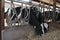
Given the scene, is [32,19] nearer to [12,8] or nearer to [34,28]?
[34,28]

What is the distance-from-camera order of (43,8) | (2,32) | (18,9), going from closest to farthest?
(2,32) < (18,9) < (43,8)

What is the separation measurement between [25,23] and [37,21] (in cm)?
13

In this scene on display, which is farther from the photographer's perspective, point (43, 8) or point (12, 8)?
point (43, 8)

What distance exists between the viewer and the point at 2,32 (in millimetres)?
1265

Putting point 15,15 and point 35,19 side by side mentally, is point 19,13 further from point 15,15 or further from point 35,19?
point 35,19

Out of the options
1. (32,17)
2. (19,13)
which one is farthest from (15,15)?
(32,17)

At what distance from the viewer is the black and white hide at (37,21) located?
1.38 metres

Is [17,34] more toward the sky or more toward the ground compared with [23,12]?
more toward the ground

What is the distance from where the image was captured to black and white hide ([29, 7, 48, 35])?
1.38 metres

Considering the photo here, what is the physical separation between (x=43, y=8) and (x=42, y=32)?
0.88 ft

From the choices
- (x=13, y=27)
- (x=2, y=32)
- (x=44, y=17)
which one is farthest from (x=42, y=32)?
(x=2, y=32)

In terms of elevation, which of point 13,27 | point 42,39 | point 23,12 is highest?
point 23,12

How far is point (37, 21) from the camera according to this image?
139 cm

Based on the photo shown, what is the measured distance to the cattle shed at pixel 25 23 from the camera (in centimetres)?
132
